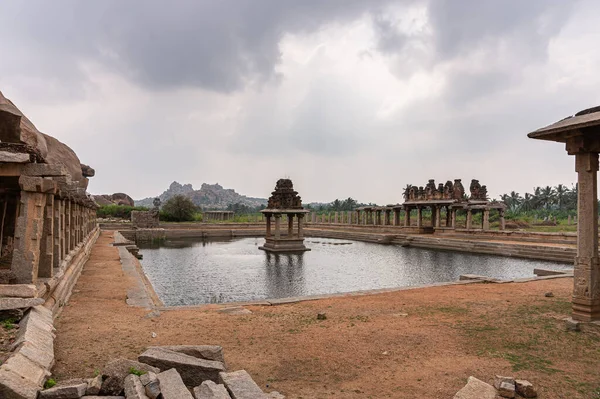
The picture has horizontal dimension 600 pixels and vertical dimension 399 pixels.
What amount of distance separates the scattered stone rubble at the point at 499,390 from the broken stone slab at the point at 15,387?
3.89m

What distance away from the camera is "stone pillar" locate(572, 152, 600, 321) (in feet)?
22.6

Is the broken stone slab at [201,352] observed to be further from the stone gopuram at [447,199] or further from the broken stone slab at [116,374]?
the stone gopuram at [447,199]

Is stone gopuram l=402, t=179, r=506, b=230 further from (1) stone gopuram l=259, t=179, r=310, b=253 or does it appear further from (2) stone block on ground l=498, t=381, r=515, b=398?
(2) stone block on ground l=498, t=381, r=515, b=398

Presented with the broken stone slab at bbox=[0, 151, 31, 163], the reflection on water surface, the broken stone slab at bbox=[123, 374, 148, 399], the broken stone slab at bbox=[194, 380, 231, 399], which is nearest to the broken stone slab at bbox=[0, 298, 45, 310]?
the broken stone slab at bbox=[0, 151, 31, 163]

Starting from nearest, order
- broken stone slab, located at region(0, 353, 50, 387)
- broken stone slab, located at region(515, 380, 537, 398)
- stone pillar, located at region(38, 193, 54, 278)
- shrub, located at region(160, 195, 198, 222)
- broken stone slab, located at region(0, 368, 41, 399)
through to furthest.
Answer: broken stone slab, located at region(0, 368, 41, 399) → broken stone slab, located at region(0, 353, 50, 387) → broken stone slab, located at region(515, 380, 537, 398) → stone pillar, located at region(38, 193, 54, 278) → shrub, located at region(160, 195, 198, 222)

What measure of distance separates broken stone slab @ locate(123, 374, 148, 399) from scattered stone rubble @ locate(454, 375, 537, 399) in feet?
9.89

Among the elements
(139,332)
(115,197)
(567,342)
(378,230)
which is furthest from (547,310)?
(115,197)

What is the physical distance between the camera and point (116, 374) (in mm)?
3887

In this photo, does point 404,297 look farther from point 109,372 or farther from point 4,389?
point 4,389

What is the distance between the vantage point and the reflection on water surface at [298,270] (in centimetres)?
1427

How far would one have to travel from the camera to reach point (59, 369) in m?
4.58

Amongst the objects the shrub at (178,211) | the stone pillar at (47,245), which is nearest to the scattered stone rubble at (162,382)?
the stone pillar at (47,245)

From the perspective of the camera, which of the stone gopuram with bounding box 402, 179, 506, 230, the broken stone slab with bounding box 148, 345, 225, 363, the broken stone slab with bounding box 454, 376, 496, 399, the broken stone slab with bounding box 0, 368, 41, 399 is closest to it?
the broken stone slab with bounding box 0, 368, 41, 399

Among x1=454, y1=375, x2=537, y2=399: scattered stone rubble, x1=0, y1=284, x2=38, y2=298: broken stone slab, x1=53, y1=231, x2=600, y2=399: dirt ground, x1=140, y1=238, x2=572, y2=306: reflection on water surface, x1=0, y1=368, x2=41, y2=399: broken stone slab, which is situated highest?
x1=0, y1=284, x2=38, y2=298: broken stone slab
